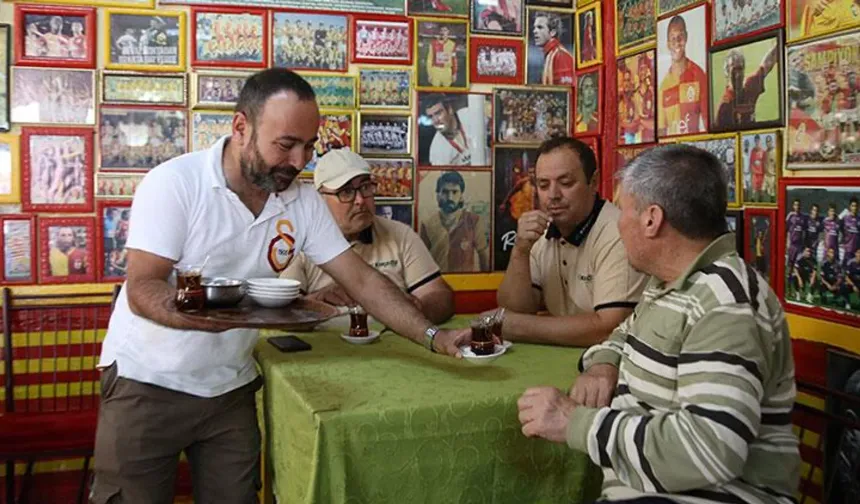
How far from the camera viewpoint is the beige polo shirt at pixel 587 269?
264cm

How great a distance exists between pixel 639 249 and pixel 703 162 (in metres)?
0.24

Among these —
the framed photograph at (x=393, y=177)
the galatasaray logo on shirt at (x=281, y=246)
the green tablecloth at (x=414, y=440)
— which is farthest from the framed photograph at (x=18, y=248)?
the green tablecloth at (x=414, y=440)

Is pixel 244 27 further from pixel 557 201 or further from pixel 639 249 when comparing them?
pixel 639 249

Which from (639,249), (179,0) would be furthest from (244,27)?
(639,249)

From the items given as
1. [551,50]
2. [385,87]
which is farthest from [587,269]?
[551,50]

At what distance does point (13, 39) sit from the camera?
3439 mm

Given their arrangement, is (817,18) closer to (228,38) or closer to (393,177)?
(393,177)

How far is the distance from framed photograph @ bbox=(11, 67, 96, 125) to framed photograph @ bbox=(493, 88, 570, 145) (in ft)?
6.57

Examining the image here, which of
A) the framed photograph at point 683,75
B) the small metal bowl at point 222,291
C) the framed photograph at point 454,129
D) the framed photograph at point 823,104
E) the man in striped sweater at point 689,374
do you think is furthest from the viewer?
the framed photograph at point 454,129

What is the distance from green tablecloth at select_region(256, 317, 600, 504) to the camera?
184cm

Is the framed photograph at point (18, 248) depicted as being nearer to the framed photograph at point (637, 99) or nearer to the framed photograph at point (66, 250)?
the framed photograph at point (66, 250)

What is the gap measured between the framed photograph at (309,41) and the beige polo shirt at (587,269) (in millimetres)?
1450

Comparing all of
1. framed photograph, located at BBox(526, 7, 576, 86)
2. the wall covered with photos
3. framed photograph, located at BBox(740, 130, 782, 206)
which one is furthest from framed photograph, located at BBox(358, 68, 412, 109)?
framed photograph, located at BBox(740, 130, 782, 206)

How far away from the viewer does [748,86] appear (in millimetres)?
2842
